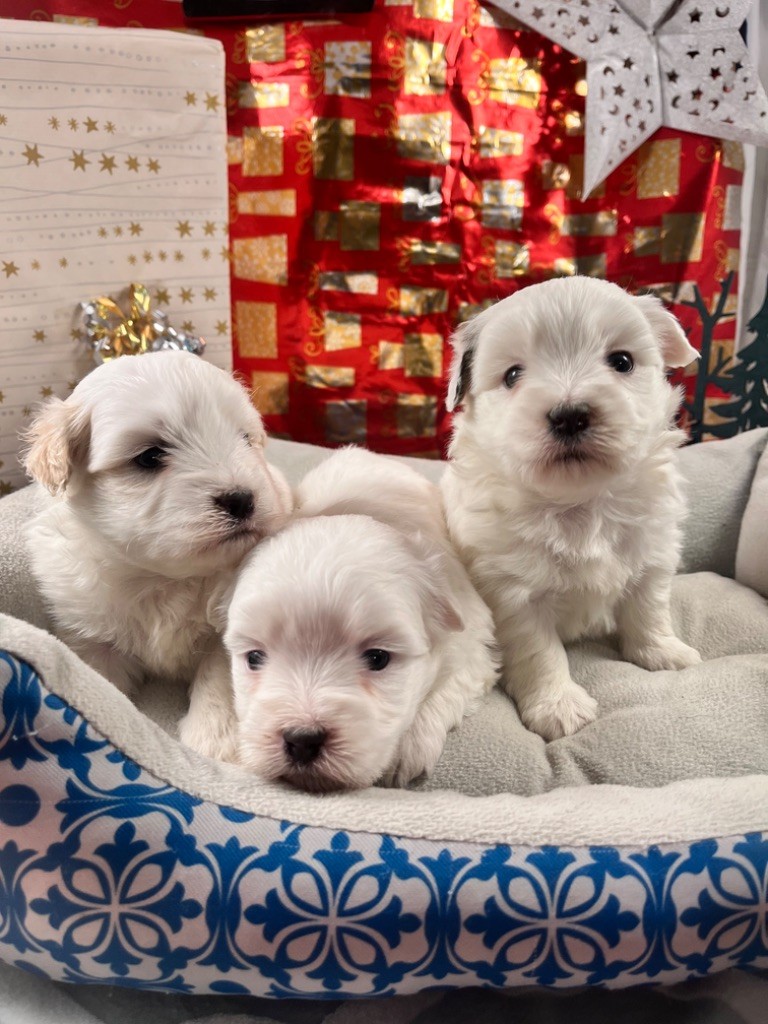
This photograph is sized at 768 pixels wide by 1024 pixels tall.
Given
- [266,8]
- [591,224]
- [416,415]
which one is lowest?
[416,415]

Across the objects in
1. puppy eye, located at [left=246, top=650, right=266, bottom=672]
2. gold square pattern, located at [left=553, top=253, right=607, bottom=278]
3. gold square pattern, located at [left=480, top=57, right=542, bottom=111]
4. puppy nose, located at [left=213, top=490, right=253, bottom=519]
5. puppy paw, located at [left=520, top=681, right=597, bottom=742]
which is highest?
gold square pattern, located at [left=480, top=57, right=542, bottom=111]

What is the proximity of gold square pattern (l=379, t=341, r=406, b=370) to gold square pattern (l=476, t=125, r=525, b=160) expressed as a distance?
789 mm

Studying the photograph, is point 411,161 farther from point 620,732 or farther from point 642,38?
point 620,732

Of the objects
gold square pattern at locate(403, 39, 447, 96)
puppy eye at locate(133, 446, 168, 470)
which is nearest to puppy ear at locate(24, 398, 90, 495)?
puppy eye at locate(133, 446, 168, 470)

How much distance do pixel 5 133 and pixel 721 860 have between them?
2671mm

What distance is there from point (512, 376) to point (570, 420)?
0.27 metres

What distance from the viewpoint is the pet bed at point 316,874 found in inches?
49.5

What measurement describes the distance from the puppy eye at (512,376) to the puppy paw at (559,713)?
2.19 ft

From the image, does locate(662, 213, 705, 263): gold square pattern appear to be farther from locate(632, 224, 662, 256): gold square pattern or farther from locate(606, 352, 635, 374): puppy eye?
locate(606, 352, 635, 374): puppy eye

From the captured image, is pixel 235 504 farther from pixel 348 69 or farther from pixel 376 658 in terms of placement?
pixel 348 69

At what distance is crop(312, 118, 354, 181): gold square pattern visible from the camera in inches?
124

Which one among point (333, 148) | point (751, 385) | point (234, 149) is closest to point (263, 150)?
point (234, 149)

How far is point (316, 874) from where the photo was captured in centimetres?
126

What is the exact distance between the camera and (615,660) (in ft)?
6.83
